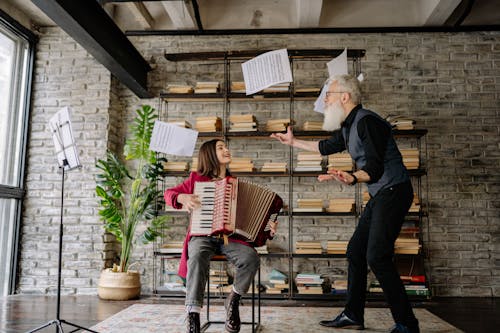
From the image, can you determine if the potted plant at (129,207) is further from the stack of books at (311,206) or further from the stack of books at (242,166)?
the stack of books at (311,206)

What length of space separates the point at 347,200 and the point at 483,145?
1.58 meters

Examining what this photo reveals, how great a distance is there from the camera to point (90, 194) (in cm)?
446

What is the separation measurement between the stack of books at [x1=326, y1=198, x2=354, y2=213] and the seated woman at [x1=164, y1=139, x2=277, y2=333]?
153 cm

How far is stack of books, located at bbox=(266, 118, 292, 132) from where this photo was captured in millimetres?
4277

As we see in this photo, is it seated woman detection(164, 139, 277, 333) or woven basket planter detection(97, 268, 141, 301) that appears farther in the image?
woven basket planter detection(97, 268, 141, 301)

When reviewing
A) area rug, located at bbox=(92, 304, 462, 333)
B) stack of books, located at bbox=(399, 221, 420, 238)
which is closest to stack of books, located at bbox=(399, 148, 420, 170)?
stack of books, located at bbox=(399, 221, 420, 238)

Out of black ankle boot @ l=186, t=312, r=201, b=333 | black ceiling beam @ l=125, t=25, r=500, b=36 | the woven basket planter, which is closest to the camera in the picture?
black ankle boot @ l=186, t=312, r=201, b=333

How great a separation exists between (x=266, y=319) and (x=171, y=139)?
181 cm

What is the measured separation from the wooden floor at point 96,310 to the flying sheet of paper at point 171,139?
1332mm

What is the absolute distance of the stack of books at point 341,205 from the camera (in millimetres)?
4129

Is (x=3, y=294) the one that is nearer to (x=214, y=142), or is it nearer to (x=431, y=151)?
(x=214, y=142)

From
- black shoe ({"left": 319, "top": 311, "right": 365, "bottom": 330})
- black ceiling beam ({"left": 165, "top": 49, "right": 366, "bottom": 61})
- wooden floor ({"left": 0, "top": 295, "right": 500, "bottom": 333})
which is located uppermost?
black ceiling beam ({"left": 165, "top": 49, "right": 366, "bottom": 61})

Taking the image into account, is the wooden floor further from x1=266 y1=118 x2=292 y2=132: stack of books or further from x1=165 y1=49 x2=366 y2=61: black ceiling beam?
x1=165 y1=49 x2=366 y2=61: black ceiling beam

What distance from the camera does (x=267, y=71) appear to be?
4.07 m
